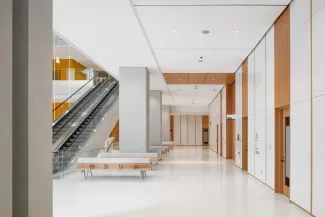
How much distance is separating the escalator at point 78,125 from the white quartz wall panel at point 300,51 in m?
7.69

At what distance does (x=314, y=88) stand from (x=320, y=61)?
51cm

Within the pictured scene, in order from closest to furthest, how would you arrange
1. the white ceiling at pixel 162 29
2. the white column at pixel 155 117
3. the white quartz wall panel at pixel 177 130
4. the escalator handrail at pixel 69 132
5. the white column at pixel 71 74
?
the white ceiling at pixel 162 29 < the escalator handrail at pixel 69 132 < the white column at pixel 71 74 < the white column at pixel 155 117 < the white quartz wall panel at pixel 177 130

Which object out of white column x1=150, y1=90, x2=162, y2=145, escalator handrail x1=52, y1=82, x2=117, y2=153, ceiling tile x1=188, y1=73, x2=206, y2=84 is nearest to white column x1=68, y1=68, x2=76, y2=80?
escalator handrail x1=52, y1=82, x2=117, y2=153

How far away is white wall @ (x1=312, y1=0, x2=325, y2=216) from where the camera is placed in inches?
231

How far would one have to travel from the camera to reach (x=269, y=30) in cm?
960

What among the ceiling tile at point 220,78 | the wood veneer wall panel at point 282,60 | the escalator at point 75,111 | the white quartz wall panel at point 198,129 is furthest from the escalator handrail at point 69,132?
the white quartz wall panel at point 198,129

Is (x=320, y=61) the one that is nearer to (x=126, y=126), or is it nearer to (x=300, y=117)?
(x=300, y=117)

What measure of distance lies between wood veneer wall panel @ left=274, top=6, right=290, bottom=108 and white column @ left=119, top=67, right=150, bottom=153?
6.25 metres

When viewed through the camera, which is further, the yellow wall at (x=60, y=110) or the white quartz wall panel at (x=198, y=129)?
the white quartz wall panel at (x=198, y=129)

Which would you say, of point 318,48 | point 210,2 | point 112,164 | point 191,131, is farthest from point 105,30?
point 191,131

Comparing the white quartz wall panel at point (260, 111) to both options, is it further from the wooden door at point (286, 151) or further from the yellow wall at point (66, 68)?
the yellow wall at point (66, 68)

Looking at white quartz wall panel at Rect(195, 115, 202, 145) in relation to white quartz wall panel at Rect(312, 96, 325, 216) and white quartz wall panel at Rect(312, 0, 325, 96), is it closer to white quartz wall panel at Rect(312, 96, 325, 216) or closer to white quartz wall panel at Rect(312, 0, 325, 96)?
white quartz wall panel at Rect(312, 96, 325, 216)

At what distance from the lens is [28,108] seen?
3.67m

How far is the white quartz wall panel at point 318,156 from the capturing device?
5.85m
